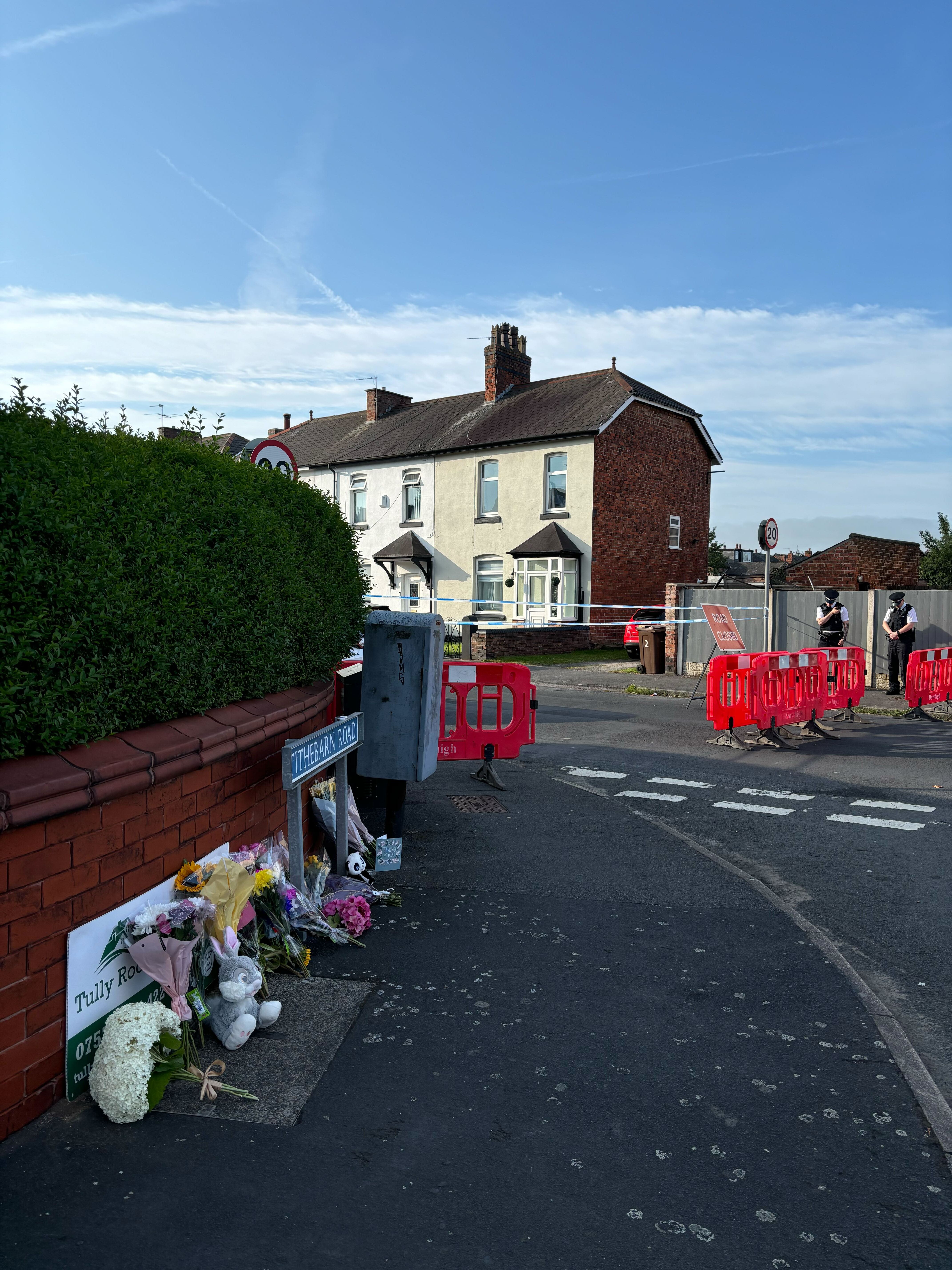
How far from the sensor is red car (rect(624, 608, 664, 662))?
826 inches

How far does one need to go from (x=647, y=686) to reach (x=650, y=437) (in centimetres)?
1445

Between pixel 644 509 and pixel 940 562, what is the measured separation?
16234mm

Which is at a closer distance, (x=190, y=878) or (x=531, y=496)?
(x=190, y=878)

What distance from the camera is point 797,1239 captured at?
2.72 meters

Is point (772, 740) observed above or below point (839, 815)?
above

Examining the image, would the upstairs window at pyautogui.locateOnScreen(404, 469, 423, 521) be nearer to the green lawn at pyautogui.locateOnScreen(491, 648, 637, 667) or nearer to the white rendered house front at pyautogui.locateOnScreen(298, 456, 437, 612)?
the white rendered house front at pyautogui.locateOnScreen(298, 456, 437, 612)

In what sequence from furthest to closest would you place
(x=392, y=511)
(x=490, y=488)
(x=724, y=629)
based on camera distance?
(x=392, y=511) < (x=490, y=488) < (x=724, y=629)

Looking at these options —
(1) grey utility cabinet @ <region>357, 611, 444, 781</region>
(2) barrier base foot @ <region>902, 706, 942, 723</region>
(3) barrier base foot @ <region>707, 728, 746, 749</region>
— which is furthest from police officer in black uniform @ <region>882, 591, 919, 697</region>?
(1) grey utility cabinet @ <region>357, 611, 444, 781</region>

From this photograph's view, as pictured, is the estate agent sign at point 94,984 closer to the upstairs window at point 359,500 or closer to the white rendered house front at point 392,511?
the white rendered house front at point 392,511

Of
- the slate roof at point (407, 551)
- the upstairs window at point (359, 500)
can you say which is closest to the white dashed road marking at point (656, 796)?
the slate roof at point (407, 551)

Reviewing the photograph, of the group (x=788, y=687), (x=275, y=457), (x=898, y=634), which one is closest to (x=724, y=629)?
(x=788, y=687)

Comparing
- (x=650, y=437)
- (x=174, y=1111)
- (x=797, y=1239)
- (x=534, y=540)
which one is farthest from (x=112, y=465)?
(x=650, y=437)

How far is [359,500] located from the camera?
36375 mm

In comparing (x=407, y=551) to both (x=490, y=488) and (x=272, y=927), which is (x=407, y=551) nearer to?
(x=490, y=488)
